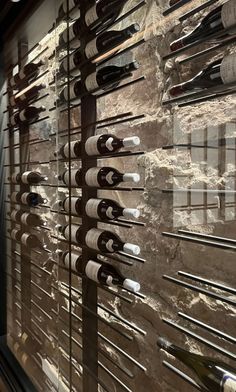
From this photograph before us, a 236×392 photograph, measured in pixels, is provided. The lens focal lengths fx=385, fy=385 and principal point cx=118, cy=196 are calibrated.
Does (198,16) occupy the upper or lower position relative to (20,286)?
upper

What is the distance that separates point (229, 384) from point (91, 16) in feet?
3.98

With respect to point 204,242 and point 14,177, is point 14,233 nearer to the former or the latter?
point 14,177

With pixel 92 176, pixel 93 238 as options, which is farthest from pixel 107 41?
pixel 93 238

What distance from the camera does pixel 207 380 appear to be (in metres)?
0.96

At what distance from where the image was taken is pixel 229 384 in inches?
31.9

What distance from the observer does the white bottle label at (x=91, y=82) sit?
1.36 m

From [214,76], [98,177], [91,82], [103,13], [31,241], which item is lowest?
[31,241]

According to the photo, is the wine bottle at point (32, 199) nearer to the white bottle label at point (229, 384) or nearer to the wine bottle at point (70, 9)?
the wine bottle at point (70, 9)

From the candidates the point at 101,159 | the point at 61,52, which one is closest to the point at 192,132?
the point at 101,159

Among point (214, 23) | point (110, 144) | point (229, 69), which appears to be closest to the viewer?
point (229, 69)

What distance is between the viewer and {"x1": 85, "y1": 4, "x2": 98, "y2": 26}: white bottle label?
4.40ft

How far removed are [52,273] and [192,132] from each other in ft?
4.24

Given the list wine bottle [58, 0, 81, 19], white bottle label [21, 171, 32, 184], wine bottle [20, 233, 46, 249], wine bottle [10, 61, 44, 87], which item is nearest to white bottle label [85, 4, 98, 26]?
wine bottle [58, 0, 81, 19]

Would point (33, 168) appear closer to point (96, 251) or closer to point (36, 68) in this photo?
point (36, 68)
